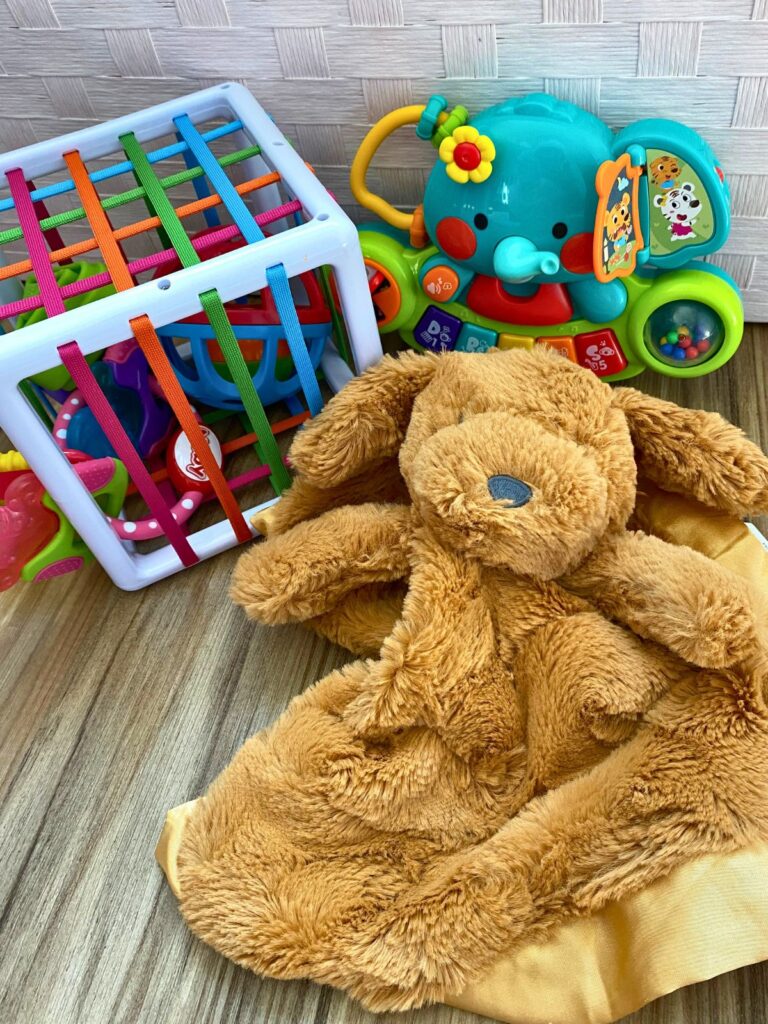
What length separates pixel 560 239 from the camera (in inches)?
37.7

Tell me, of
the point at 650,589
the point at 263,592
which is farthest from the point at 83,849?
the point at 650,589

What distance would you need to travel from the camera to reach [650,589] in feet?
2.59

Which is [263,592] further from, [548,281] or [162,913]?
[548,281]

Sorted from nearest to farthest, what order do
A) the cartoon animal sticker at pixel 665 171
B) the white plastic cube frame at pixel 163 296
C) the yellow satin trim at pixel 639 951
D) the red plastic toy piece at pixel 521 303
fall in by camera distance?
the yellow satin trim at pixel 639 951 < the white plastic cube frame at pixel 163 296 < the cartoon animal sticker at pixel 665 171 < the red plastic toy piece at pixel 521 303

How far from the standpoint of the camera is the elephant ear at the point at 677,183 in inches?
35.1

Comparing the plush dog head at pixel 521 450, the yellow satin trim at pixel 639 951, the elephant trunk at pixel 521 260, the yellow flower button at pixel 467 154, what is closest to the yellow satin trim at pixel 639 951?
the yellow satin trim at pixel 639 951

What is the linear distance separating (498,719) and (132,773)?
386mm

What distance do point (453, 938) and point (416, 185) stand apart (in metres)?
0.86

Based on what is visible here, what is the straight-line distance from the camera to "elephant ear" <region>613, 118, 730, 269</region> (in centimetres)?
89

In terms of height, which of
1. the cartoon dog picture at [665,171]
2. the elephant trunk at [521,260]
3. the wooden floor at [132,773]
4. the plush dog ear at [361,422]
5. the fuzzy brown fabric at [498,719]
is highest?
the cartoon dog picture at [665,171]

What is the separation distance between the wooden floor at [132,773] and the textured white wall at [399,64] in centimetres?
32

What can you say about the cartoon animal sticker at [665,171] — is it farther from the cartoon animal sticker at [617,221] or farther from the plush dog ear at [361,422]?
the plush dog ear at [361,422]

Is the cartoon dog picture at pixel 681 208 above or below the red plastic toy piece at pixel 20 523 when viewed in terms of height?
above

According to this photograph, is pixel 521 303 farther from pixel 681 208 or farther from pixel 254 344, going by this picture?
pixel 254 344
